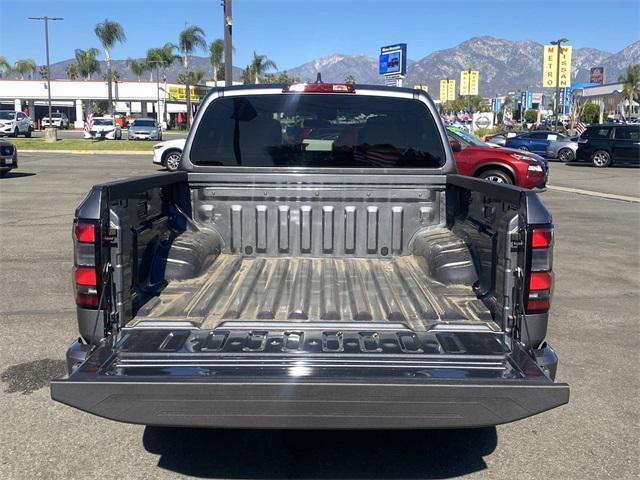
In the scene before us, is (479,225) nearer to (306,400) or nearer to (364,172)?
A: (364,172)

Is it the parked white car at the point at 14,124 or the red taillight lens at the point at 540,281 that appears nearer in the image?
the red taillight lens at the point at 540,281

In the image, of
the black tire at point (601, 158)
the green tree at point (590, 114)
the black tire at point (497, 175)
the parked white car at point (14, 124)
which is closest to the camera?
the black tire at point (497, 175)

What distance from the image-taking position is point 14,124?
152 feet

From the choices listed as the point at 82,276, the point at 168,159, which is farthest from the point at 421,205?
the point at 168,159

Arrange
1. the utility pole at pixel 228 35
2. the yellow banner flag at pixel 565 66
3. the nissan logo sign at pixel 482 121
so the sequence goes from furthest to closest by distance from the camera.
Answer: the yellow banner flag at pixel 565 66
the nissan logo sign at pixel 482 121
the utility pole at pixel 228 35

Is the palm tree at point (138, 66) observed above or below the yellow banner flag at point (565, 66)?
above

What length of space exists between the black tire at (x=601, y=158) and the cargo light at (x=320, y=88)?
2585 centimetres

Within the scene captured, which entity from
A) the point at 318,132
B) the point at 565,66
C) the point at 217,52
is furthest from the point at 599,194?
the point at 217,52

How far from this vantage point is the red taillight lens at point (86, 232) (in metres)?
3.08

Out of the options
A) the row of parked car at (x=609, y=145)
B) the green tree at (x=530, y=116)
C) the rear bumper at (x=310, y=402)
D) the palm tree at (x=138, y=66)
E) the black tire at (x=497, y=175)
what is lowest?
the rear bumper at (x=310, y=402)

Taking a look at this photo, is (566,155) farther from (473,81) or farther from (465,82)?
(465,82)

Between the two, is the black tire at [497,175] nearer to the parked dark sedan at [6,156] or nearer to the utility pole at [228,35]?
the utility pole at [228,35]

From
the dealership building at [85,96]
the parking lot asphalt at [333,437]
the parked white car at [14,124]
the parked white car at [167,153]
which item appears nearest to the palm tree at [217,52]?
the dealership building at [85,96]

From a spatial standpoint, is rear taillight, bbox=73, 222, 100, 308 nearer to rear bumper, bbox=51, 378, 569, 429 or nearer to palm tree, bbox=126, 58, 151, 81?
rear bumper, bbox=51, 378, 569, 429
